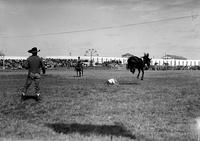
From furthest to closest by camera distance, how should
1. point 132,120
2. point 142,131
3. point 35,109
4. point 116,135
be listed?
point 35,109 → point 132,120 → point 142,131 → point 116,135

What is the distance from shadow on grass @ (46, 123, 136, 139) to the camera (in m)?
8.51

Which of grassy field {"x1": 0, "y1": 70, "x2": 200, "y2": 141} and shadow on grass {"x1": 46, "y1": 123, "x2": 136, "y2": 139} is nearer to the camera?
grassy field {"x1": 0, "y1": 70, "x2": 200, "y2": 141}

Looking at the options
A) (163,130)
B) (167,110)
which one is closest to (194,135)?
(163,130)

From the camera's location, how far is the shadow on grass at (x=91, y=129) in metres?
8.51

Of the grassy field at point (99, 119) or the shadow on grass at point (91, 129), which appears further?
the shadow on grass at point (91, 129)

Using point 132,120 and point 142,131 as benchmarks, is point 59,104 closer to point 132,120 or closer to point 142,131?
point 132,120

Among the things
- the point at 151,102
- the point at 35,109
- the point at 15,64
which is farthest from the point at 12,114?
the point at 15,64

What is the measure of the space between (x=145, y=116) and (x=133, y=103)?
9.85ft

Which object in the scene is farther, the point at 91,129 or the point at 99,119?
the point at 99,119

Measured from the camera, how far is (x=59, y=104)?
44.3ft

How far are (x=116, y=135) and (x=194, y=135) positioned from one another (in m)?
1.79

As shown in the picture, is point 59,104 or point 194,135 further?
point 59,104

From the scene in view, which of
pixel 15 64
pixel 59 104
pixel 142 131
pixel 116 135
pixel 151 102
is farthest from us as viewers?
pixel 15 64

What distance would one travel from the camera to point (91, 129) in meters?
9.03
